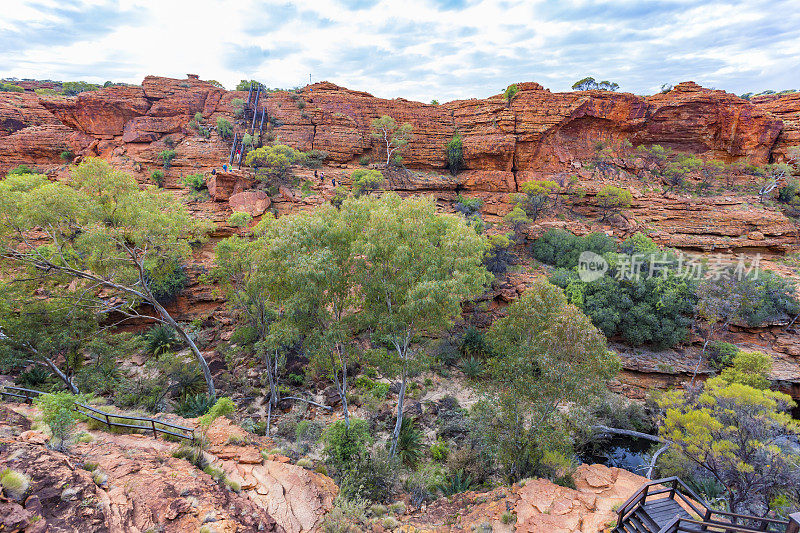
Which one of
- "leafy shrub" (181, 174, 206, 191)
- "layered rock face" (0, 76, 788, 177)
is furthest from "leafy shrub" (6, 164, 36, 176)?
"leafy shrub" (181, 174, 206, 191)

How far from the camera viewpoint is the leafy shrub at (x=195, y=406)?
39.6 feet

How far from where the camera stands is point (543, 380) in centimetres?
825

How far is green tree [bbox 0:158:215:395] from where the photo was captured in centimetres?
1013

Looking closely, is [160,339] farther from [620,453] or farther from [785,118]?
[785,118]

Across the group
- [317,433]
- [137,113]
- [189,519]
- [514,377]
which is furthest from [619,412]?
[137,113]

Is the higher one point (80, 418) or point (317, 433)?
point (80, 418)

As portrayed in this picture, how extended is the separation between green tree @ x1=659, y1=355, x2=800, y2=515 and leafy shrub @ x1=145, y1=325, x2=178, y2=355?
21.6 meters

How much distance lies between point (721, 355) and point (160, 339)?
96.1ft

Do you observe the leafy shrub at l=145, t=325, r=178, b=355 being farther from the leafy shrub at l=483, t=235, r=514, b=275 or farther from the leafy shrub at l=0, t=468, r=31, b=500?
the leafy shrub at l=483, t=235, r=514, b=275

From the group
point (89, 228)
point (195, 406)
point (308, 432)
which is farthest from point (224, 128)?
point (308, 432)

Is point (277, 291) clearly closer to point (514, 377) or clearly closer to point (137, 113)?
point (514, 377)

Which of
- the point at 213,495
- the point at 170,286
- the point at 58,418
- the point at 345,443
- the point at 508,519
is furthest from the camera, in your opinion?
the point at 170,286

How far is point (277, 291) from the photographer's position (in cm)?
983

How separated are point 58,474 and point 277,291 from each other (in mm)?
5884
